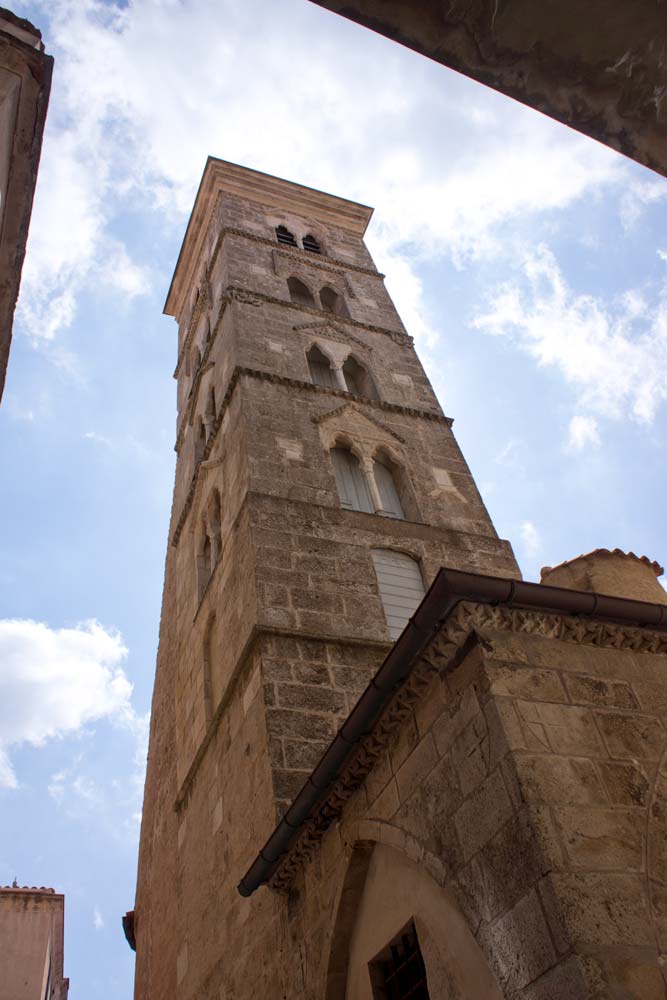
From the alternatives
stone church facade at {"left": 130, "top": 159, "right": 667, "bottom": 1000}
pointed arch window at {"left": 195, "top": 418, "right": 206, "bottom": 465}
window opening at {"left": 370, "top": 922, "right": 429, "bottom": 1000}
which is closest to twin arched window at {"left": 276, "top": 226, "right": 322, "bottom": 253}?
stone church facade at {"left": 130, "top": 159, "right": 667, "bottom": 1000}

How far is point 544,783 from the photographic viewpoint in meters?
3.80

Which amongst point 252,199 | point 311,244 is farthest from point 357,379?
point 252,199

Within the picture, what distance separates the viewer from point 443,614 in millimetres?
4445

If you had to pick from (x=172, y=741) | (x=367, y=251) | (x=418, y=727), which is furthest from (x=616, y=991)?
(x=367, y=251)

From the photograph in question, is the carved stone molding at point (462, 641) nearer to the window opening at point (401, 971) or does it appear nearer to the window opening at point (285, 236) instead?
the window opening at point (401, 971)

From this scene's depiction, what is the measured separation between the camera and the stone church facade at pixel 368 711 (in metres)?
3.73

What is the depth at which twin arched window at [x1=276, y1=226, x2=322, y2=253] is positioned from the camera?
1823 centimetres

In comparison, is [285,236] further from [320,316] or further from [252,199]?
[320,316]

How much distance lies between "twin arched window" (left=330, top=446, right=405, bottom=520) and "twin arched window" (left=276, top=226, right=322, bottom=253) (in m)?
8.12

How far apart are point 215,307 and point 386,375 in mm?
4102

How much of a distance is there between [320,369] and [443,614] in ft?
31.7

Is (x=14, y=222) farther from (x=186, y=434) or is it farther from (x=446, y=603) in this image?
(x=186, y=434)

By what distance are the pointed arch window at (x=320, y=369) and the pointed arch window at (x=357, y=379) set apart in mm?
292

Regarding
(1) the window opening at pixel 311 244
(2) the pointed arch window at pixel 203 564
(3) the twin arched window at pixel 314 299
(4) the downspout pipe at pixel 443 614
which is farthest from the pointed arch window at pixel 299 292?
(4) the downspout pipe at pixel 443 614
